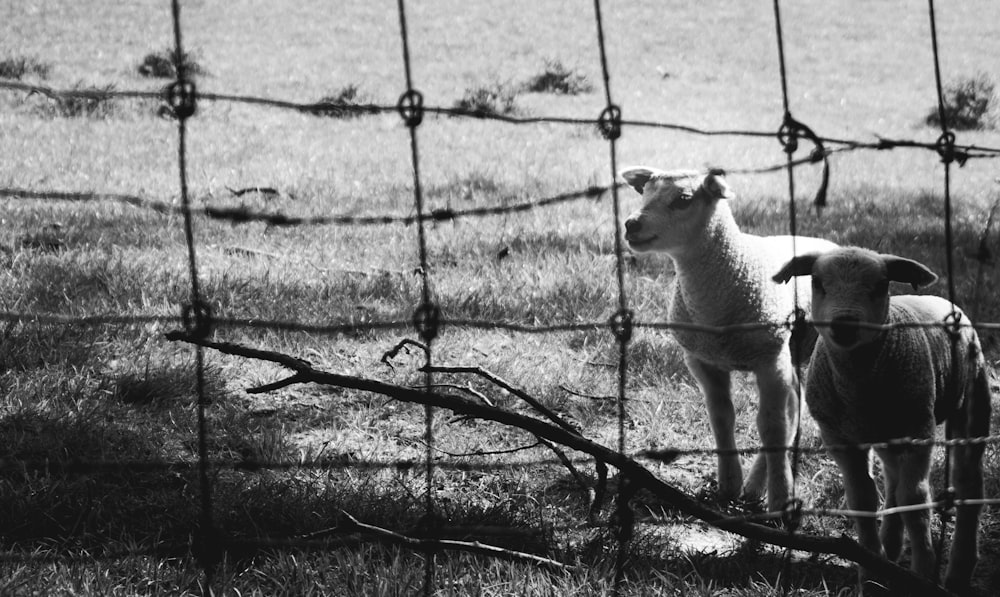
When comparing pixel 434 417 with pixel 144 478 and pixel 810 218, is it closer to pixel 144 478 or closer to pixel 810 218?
pixel 144 478

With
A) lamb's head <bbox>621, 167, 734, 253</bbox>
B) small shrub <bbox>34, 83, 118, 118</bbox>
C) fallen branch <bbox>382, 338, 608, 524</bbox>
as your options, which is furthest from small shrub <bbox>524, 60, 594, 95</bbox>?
fallen branch <bbox>382, 338, 608, 524</bbox>

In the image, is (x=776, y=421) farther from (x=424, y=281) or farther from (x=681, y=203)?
(x=424, y=281)

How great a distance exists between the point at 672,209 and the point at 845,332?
3.16 ft

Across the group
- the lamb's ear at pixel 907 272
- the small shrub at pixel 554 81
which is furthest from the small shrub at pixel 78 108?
the lamb's ear at pixel 907 272

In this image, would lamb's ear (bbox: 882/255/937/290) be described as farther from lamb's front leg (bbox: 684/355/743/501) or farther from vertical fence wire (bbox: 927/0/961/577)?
lamb's front leg (bbox: 684/355/743/501)

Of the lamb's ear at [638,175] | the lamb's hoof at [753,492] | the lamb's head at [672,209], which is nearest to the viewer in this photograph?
the lamb's head at [672,209]

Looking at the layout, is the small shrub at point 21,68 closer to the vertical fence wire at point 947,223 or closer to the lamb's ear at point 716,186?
the lamb's ear at point 716,186

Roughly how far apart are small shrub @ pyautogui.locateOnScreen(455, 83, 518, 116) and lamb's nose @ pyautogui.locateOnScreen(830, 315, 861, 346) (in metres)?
8.07

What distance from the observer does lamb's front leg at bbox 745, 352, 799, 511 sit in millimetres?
3820

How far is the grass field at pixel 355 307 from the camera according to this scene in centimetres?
325

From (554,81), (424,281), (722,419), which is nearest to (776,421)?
(722,419)

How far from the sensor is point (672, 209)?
12.5 ft

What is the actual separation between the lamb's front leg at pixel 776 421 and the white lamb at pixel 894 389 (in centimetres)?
47

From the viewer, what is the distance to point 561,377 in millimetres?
4562
